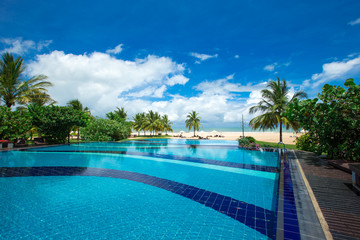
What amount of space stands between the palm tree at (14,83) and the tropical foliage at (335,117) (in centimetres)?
2239

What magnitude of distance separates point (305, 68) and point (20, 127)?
29.6m

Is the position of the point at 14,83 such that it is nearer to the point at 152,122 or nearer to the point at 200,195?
the point at 200,195

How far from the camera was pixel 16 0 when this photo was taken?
10078 mm

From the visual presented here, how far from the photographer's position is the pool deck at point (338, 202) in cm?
249

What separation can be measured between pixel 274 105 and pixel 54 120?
828 inches

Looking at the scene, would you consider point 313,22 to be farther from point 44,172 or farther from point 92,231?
point 44,172

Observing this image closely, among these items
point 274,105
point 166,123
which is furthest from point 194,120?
point 274,105

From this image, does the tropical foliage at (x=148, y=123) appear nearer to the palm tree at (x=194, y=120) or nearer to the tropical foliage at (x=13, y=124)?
the palm tree at (x=194, y=120)

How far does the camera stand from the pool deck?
8.16ft

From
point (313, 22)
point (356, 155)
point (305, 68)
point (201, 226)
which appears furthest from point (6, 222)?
point (305, 68)

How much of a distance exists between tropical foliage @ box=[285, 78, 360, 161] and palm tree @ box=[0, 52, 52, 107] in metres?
22.4

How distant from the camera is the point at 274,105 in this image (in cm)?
1433

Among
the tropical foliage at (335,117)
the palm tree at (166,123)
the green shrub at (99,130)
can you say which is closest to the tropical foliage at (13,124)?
the green shrub at (99,130)

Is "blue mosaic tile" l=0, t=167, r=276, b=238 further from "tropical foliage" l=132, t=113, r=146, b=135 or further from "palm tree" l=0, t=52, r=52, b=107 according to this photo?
"tropical foliage" l=132, t=113, r=146, b=135
